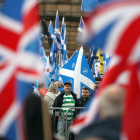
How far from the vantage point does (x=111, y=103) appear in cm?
226

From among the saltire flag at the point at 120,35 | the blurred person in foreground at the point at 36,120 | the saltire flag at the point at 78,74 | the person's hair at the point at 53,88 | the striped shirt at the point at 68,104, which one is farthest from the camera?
the saltire flag at the point at 78,74

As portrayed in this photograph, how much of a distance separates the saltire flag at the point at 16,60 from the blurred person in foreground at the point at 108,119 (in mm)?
517

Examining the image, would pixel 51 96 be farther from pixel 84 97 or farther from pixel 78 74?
pixel 78 74

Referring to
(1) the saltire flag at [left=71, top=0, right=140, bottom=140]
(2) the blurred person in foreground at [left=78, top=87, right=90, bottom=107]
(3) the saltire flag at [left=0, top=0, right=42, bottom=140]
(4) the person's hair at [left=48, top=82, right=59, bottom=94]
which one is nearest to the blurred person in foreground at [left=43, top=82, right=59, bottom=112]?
(4) the person's hair at [left=48, top=82, right=59, bottom=94]

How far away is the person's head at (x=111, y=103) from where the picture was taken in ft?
7.40

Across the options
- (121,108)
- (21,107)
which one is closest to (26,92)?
(21,107)

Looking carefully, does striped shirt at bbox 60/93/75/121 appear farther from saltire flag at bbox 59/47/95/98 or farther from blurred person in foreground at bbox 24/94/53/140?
blurred person in foreground at bbox 24/94/53/140

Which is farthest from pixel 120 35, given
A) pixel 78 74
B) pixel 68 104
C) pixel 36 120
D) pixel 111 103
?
pixel 78 74

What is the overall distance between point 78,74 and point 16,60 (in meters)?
5.23

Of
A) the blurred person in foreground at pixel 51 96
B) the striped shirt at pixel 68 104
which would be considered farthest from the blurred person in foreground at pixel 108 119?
the blurred person in foreground at pixel 51 96

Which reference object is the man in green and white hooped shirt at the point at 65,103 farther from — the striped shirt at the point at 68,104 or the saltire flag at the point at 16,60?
the saltire flag at the point at 16,60

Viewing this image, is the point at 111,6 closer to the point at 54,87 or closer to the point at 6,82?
the point at 6,82

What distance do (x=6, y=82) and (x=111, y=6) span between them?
95cm

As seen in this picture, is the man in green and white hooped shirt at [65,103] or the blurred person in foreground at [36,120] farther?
the man in green and white hooped shirt at [65,103]
